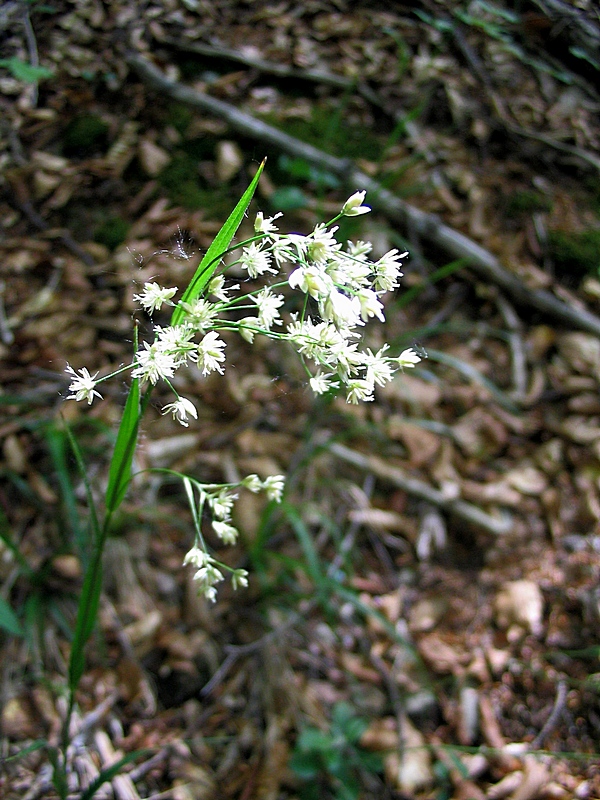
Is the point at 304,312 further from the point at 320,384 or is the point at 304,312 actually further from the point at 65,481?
the point at 65,481

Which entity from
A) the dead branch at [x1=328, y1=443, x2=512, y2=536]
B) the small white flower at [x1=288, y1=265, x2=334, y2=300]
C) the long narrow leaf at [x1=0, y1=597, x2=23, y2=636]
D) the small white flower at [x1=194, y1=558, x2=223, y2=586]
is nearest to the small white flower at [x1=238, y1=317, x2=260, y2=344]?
the small white flower at [x1=288, y1=265, x2=334, y2=300]

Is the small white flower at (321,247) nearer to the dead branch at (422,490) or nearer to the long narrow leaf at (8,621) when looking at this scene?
the long narrow leaf at (8,621)

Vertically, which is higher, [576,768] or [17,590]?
[576,768]

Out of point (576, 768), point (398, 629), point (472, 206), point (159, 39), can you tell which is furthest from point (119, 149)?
point (576, 768)

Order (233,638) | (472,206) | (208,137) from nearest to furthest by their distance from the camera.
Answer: (233,638) → (208,137) → (472,206)

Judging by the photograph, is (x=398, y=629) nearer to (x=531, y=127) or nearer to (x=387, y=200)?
(x=387, y=200)
